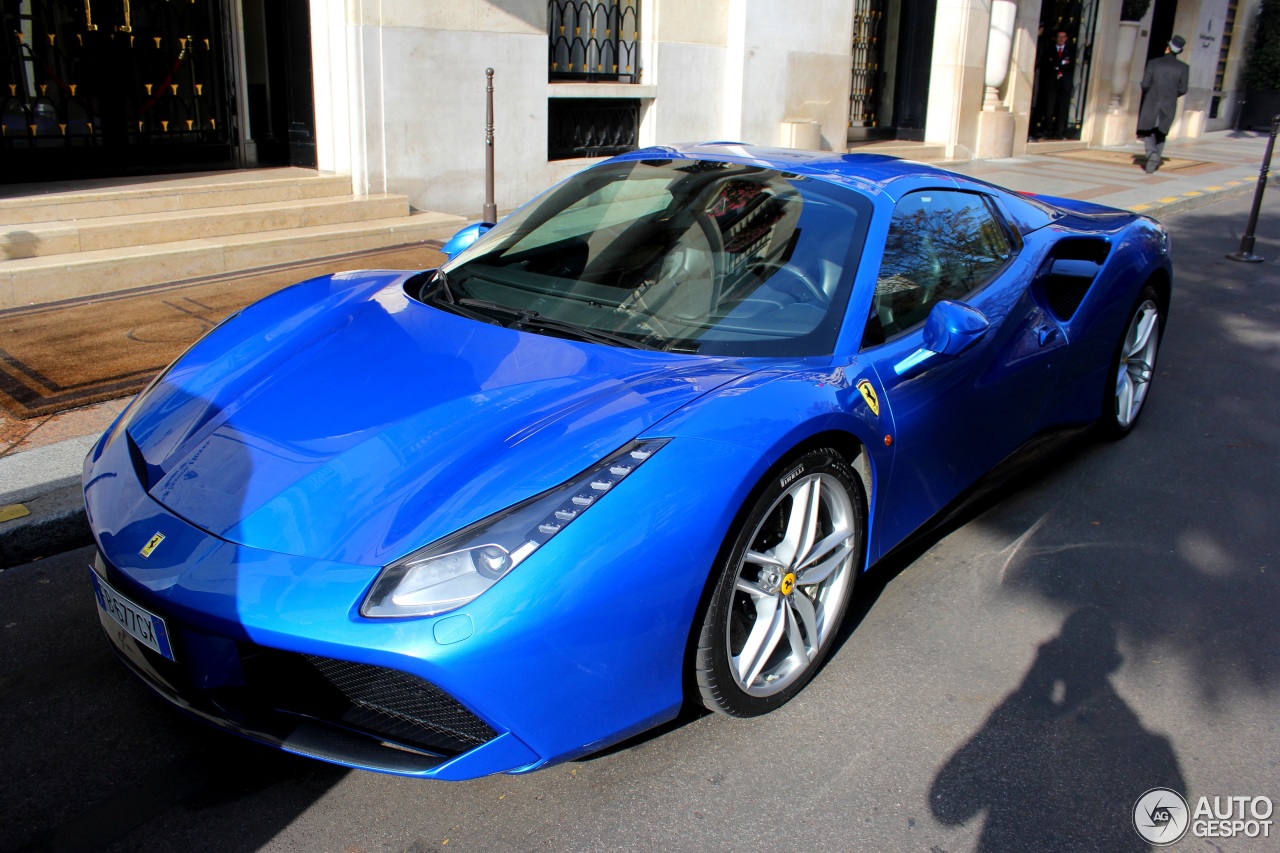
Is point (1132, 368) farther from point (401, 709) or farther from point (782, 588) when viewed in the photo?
point (401, 709)

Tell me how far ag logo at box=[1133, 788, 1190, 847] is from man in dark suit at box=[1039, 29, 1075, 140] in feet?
62.7

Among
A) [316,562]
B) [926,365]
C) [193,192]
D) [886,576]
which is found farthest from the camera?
[193,192]

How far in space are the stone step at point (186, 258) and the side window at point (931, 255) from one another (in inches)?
212

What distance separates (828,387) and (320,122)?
297 inches

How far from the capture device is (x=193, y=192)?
799 cm

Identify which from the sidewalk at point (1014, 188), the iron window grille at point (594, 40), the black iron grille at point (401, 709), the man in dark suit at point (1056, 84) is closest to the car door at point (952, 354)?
the black iron grille at point (401, 709)

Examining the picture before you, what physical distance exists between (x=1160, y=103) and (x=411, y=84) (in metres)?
12.1

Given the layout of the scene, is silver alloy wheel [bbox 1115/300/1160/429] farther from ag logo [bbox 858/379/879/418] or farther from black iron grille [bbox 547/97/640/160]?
black iron grille [bbox 547/97/640/160]

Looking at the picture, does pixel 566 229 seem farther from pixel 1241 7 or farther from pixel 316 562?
pixel 1241 7

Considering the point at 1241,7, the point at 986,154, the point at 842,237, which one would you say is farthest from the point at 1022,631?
A: the point at 1241,7

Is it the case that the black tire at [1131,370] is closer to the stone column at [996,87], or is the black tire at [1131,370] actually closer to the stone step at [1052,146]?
the stone column at [996,87]

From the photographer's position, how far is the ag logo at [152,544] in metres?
2.34

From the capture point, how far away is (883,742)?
2693mm

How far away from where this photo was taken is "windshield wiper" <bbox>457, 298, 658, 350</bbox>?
2.98 metres
